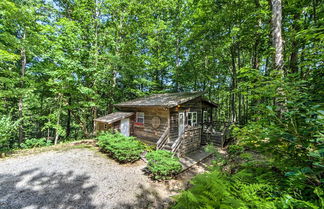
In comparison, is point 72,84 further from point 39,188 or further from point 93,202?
point 93,202

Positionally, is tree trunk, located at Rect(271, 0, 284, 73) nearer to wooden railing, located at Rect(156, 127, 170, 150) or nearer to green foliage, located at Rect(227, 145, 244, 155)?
green foliage, located at Rect(227, 145, 244, 155)

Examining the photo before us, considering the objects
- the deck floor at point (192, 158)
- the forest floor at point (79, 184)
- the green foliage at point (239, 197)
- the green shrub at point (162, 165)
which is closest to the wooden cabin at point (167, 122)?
the deck floor at point (192, 158)

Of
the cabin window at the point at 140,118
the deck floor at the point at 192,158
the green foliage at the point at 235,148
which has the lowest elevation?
the deck floor at the point at 192,158

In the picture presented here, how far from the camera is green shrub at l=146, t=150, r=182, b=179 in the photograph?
5179 mm

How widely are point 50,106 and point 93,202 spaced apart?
1382 centimetres

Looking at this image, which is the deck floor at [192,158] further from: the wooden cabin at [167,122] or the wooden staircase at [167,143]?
the wooden staircase at [167,143]

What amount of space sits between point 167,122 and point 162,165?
10.3ft

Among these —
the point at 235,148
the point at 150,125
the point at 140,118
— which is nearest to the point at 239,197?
the point at 235,148

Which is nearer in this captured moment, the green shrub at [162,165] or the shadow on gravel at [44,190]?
the shadow on gravel at [44,190]

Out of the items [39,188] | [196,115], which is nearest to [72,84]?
[39,188]

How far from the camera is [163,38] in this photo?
1495cm

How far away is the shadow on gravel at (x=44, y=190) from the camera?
3.81 metres

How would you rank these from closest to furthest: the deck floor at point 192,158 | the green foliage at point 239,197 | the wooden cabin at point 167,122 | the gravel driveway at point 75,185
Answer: the green foliage at point 239,197 → the gravel driveway at point 75,185 → the deck floor at point 192,158 → the wooden cabin at point 167,122

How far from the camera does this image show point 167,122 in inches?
317
